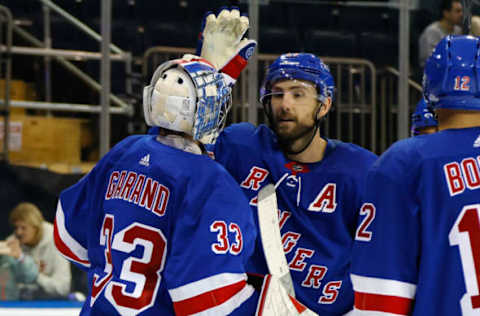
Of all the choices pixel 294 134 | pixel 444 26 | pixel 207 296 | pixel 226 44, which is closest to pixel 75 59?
pixel 444 26

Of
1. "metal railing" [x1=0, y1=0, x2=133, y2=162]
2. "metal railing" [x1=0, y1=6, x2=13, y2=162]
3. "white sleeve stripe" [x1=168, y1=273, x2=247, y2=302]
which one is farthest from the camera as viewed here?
"metal railing" [x1=0, y1=0, x2=133, y2=162]

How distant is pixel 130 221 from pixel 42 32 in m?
2.86

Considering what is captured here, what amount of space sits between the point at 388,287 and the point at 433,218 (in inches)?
6.1

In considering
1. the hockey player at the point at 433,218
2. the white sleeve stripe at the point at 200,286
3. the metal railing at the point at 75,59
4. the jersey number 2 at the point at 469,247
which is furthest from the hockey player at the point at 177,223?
the metal railing at the point at 75,59

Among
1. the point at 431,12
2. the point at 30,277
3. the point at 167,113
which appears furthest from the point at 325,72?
the point at 431,12

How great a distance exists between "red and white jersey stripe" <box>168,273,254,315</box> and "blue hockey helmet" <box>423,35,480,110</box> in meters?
0.57

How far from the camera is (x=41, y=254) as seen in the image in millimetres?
4090

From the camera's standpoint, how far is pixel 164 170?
6.00ft

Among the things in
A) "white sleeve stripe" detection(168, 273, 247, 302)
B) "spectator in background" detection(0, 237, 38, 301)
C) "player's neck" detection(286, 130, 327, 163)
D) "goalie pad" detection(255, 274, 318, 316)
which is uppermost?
"player's neck" detection(286, 130, 327, 163)

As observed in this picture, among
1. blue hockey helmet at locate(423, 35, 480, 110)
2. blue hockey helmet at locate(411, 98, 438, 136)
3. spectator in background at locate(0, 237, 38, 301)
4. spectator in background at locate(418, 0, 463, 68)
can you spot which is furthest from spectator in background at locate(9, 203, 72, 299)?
blue hockey helmet at locate(423, 35, 480, 110)

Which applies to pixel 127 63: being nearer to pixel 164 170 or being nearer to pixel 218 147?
pixel 218 147

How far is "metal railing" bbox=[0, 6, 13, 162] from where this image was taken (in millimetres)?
4238

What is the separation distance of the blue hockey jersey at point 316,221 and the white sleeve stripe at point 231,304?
386 mm

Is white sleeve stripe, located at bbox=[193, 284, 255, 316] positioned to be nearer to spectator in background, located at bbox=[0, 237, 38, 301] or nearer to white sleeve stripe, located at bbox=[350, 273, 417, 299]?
white sleeve stripe, located at bbox=[350, 273, 417, 299]
